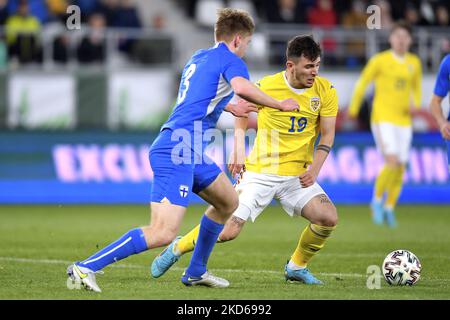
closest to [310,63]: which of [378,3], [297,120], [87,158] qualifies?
[297,120]

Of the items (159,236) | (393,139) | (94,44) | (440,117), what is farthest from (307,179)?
(94,44)

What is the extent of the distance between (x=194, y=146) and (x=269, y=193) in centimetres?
136

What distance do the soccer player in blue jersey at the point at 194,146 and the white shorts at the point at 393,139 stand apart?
735 centimetres

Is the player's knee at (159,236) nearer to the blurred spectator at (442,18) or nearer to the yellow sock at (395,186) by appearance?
the yellow sock at (395,186)

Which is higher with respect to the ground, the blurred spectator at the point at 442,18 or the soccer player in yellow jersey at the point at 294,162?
the blurred spectator at the point at 442,18

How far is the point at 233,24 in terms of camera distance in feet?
24.7

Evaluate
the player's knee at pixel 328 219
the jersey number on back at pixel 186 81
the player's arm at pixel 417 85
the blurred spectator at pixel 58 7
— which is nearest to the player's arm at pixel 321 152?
the player's knee at pixel 328 219

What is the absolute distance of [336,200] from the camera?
1838 centimetres

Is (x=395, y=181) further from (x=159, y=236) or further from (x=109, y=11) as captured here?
(x=159, y=236)

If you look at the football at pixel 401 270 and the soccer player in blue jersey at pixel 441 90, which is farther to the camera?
the soccer player in blue jersey at pixel 441 90

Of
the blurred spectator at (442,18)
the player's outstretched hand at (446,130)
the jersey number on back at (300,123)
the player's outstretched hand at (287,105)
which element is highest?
the blurred spectator at (442,18)

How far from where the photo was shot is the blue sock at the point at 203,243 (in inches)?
312

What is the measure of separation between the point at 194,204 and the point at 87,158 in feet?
7.13
